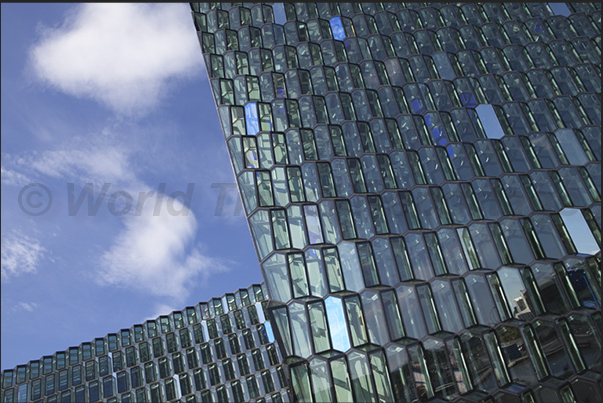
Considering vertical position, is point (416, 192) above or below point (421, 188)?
below

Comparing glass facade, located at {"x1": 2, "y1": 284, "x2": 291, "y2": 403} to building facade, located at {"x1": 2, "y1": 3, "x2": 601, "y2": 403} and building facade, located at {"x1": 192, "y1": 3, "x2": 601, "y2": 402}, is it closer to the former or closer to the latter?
building facade, located at {"x1": 2, "y1": 3, "x2": 601, "y2": 403}

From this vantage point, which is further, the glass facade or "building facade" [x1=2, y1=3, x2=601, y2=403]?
the glass facade

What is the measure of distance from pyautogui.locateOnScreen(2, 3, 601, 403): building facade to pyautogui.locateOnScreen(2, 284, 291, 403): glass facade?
19742mm

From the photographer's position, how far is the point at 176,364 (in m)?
34.6

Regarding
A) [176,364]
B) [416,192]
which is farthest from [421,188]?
[176,364]

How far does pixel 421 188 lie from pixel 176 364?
26624 mm

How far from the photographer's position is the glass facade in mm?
33094

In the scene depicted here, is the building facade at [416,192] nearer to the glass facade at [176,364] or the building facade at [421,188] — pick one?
the building facade at [421,188]

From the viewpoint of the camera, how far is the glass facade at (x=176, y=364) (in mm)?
33094

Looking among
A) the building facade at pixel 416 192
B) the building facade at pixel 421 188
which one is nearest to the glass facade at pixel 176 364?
the building facade at pixel 421 188

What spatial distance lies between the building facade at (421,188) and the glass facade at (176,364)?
19742 millimetres

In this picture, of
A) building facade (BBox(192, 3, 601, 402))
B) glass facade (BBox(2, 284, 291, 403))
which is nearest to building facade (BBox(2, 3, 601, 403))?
building facade (BBox(192, 3, 601, 402))

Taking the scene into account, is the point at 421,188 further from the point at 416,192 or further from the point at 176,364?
the point at 176,364

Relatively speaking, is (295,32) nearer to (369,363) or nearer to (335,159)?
(335,159)
